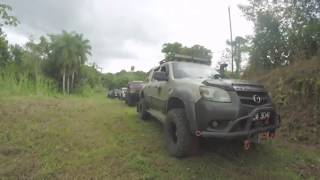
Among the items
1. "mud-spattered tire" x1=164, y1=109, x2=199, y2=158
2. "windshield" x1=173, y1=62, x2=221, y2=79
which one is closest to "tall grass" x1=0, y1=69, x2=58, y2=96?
"windshield" x1=173, y1=62, x2=221, y2=79

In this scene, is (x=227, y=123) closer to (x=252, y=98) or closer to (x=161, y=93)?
(x=252, y=98)

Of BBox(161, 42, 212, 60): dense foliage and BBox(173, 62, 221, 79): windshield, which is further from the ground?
BBox(161, 42, 212, 60): dense foliage

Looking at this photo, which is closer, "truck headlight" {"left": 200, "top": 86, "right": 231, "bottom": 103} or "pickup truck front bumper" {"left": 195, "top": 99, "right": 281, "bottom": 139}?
"pickup truck front bumper" {"left": 195, "top": 99, "right": 281, "bottom": 139}

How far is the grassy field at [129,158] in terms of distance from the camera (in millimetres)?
4668

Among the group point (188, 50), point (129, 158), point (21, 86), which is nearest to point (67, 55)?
point (21, 86)

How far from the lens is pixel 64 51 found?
37.9 metres

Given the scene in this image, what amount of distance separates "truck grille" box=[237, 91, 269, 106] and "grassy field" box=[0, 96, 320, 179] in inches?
44.0

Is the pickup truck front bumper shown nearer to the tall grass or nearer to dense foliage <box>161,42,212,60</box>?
the tall grass

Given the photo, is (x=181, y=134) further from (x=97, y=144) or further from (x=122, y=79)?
(x=122, y=79)

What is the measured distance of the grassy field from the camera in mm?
4668

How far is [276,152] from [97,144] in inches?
142

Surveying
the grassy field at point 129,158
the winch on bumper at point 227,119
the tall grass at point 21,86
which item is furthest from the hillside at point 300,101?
the tall grass at point 21,86

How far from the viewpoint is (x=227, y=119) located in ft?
14.4

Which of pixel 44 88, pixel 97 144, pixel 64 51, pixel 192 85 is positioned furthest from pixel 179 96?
pixel 64 51
